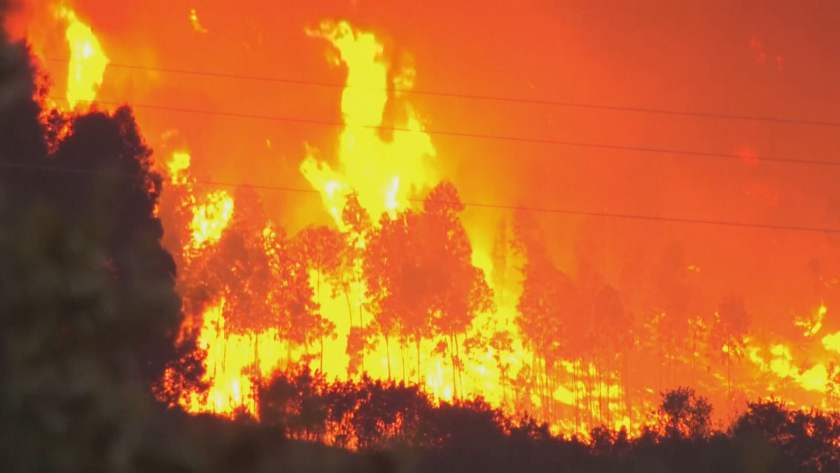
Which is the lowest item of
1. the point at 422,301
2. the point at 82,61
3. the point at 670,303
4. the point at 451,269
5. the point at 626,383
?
the point at 626,383

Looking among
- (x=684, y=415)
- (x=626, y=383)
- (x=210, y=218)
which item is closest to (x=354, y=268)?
(x=210, y=218)

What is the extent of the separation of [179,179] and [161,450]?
7189 centimetres

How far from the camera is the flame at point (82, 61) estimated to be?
7025 cm

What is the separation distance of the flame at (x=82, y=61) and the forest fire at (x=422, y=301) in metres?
0.14

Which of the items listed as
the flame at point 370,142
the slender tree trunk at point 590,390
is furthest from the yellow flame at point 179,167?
the slender tree trunk at point 590,390

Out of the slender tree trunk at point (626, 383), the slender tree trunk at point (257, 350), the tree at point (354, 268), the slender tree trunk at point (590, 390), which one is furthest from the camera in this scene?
the slender tree trunk at point (626, 383)

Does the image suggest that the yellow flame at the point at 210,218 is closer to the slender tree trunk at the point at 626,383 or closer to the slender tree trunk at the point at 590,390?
the slender tree trunk at the point at 590,390

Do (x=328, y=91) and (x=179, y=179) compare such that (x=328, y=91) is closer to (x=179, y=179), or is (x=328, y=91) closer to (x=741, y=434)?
(x=179, y=179)

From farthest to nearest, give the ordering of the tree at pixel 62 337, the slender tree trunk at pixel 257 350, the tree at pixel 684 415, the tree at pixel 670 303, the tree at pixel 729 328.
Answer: the tree at pixel 670 303 < the tree at pixel 729 328 < the slender tree trunk at pixel 257 350 < the tree at pixel 684 415 < the tree at pixel 62 337

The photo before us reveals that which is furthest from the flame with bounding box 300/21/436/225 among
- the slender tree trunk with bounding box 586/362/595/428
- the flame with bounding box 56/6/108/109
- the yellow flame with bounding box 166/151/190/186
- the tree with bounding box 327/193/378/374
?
the slender tree trunk with bounding box 586/362/595/428

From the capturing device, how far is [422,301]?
78.2 meters

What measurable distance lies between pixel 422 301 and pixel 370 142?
1930 centimetres

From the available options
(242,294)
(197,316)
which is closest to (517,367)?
(242,294)

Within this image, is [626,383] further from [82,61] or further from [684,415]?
[684,415]
